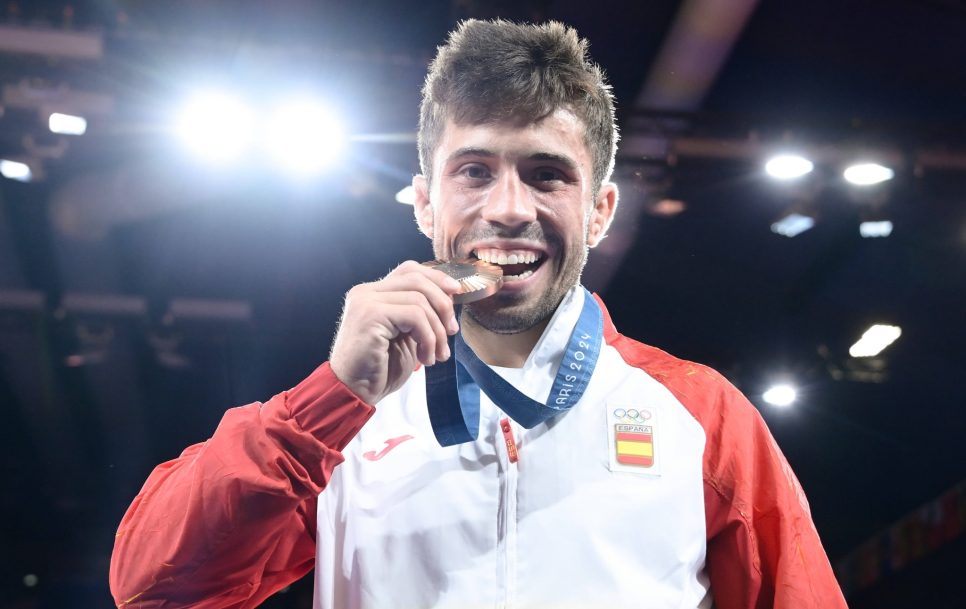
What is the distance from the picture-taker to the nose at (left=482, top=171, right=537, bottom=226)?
127 centimetres

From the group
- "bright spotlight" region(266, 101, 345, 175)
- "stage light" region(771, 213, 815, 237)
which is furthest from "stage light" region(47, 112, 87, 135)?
"stage light" region(771, 213, 815, 237)

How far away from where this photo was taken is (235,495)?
1.00m

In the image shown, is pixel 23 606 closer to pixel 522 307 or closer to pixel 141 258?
pixel 141 258

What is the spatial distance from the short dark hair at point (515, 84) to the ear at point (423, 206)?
0.03 metres

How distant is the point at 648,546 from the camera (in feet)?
3.88

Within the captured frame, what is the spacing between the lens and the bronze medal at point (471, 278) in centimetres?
102

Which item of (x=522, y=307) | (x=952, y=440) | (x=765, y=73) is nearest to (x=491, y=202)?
(x=522, y=307)

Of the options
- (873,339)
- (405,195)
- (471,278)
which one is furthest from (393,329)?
(873,339)

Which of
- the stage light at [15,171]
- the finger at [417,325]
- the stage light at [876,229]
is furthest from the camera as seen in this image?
the stage light at [876,229]

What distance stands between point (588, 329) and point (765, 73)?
301 cm

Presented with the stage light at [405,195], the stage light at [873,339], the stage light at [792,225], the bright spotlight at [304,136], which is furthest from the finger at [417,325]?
the stage light at [873,339]

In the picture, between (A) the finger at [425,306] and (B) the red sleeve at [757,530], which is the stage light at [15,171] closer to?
(A) the finger at [425,306]

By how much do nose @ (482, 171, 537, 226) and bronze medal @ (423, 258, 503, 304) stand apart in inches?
5.9

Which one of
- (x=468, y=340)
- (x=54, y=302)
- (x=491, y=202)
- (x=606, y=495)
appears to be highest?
(x=54, y=302)
